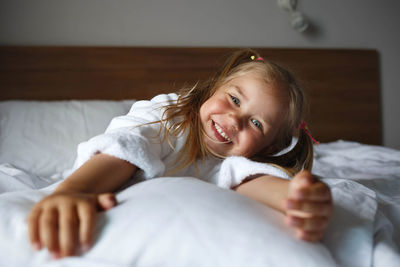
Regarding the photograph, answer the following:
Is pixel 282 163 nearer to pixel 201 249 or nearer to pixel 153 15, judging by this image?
pixel 201 249

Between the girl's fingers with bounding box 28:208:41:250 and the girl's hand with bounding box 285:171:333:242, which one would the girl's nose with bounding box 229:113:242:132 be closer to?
the girl's hand with bounding box 285:171:333:242

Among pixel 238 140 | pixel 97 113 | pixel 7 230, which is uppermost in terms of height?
pixel 7 230

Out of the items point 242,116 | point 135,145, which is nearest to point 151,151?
point 135,145

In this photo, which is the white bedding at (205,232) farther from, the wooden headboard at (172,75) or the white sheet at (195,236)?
the wooden headboard at (172,75)

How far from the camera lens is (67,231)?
42 cm

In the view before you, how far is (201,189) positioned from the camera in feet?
1.69

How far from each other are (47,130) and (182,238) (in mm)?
1148

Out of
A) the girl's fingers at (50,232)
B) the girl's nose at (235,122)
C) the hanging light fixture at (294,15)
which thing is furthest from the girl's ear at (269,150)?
the hanging light fixture at (294,15)

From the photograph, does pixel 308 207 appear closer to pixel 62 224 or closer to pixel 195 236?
pixel 195 236

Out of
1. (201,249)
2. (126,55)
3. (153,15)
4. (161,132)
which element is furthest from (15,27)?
(201,249)

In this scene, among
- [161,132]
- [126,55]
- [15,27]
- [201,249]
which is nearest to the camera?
[201,249]

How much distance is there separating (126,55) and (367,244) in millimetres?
1725

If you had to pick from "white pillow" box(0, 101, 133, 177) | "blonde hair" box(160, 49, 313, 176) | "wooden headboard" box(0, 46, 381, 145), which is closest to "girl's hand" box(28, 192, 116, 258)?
"blonde hair" box(160, 49, 313, 176)

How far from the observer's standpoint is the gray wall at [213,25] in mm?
1880
